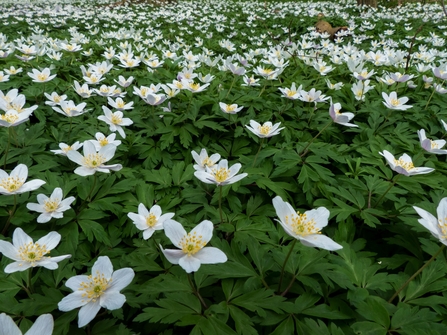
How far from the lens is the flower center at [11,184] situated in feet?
6.05

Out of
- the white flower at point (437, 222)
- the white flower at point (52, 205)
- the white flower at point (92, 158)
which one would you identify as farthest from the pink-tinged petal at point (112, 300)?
the white flower at point (437, 222)

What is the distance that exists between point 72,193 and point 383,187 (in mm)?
2217

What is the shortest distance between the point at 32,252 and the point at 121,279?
522 millimetres

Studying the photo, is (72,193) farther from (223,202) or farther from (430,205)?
(430,205)

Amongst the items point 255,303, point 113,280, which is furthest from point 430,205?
point 113,280

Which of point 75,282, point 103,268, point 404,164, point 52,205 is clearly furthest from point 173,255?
point 404,164

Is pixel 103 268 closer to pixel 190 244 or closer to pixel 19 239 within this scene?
pixel 190 244

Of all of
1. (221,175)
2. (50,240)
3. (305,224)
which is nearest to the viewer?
(305,224)

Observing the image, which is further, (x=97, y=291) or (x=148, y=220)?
(x=148, y=220)

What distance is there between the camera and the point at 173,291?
1514 mm

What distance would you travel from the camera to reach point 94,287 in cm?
137

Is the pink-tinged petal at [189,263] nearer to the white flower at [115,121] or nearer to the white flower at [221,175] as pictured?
the white flower at [221,175]

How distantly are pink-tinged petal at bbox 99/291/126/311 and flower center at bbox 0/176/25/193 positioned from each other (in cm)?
96

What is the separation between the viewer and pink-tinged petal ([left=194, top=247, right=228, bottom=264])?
1.39 metres
